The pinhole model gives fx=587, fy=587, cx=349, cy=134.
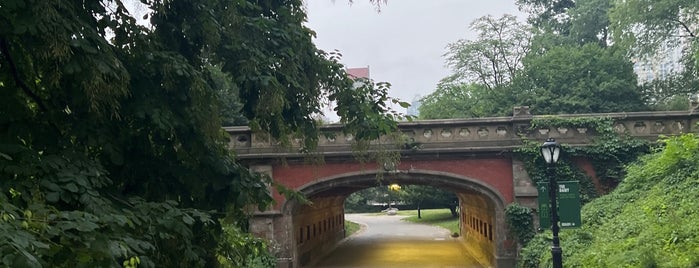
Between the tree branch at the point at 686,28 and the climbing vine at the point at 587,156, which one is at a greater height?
the tree branch at the point at 686,28

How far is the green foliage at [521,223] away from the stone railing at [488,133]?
1.65 m

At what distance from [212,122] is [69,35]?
4.69ft

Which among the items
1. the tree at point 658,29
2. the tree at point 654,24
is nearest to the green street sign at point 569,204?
the tree at point 658,29

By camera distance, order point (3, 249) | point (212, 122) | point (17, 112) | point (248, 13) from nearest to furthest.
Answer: point (3, 249) → point (17, 112) → point (212, 122) → point (248, 13)

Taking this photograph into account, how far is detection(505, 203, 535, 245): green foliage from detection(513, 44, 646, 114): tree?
40.9 feet

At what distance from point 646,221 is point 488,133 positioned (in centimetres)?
597

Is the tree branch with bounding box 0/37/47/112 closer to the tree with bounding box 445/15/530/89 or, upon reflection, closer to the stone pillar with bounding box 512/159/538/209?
the stone pillar with bounding box 512/159/538/209

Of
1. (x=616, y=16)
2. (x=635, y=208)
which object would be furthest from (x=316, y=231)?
(x=616, y=16)

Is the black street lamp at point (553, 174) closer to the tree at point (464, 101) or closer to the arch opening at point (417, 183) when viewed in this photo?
the arch opening at point (417, 183)

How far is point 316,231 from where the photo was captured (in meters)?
22.4

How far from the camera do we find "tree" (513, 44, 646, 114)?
26531 mm

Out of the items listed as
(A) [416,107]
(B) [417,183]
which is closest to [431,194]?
(B) [417,183]

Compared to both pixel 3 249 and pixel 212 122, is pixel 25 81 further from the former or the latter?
pixel 3 249

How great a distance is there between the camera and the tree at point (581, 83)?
2653cm
